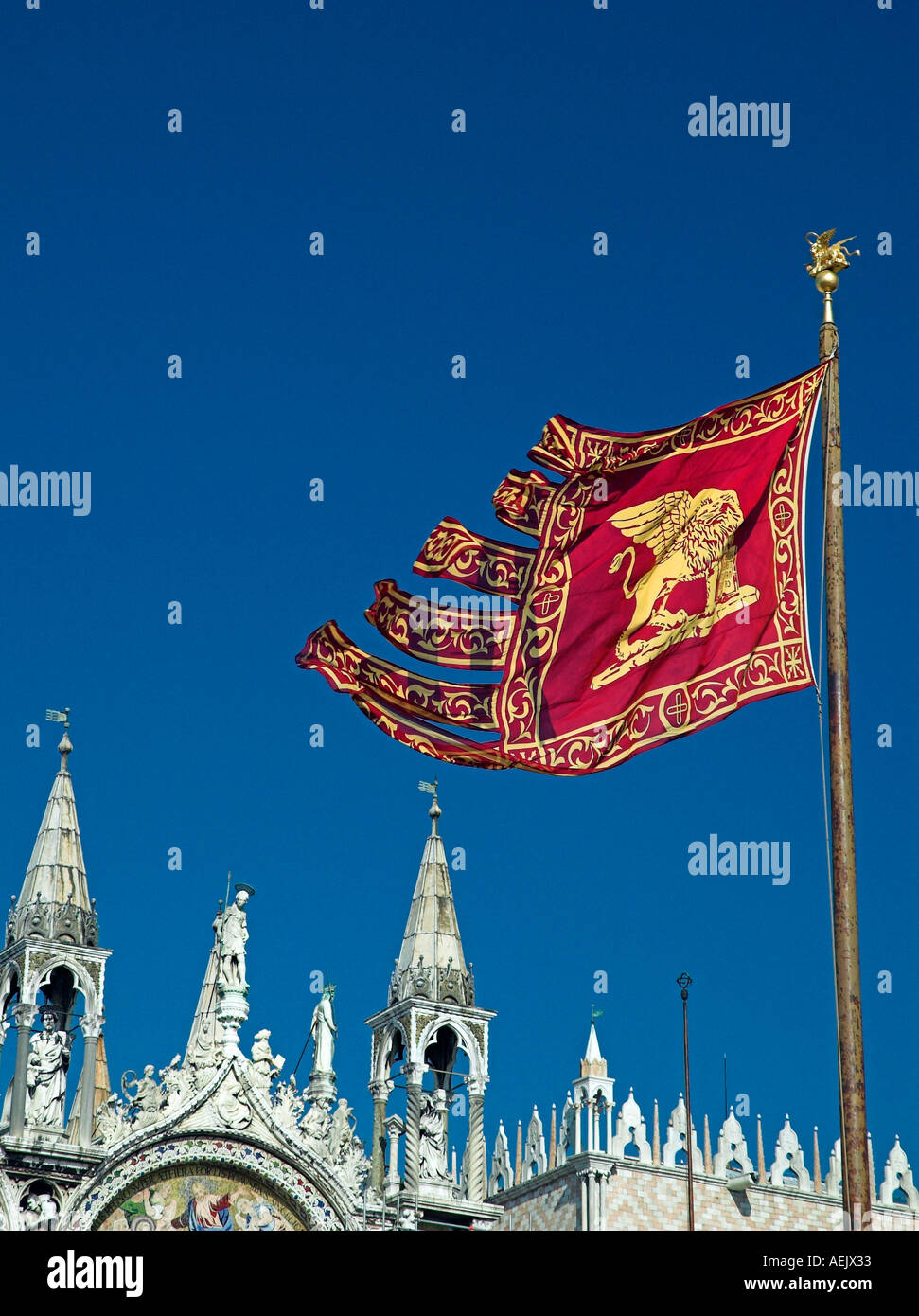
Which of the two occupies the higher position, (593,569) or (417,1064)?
(593,569)

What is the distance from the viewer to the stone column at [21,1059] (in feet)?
112

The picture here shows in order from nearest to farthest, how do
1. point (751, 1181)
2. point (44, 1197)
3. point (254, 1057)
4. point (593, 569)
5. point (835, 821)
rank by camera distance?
point (835, 821)
point (593, 569)
point (44, 1197)
point (254, 1057)
point (751, 1181)

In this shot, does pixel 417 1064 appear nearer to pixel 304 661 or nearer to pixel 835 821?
pixel 304 661

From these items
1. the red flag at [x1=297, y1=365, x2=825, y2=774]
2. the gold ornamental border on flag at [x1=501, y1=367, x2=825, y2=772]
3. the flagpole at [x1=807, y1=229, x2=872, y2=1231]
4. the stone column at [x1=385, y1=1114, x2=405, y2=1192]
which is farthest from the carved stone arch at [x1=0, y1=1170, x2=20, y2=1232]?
the flagpole at [x1=807, y1=229, x2=872, y2=1231]

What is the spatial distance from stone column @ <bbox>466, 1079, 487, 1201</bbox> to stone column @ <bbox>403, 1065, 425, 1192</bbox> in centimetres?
98

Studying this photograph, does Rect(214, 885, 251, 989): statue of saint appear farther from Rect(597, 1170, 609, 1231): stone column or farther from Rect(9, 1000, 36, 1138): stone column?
Rect(597, 1170, 609, 1231): stone column

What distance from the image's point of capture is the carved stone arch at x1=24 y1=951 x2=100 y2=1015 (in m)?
35.6

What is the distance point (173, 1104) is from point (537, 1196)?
15.9 meters

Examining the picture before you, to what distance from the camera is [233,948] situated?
3656 cm

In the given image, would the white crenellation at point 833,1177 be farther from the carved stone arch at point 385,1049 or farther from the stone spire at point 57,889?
the stone spire at point 57,889

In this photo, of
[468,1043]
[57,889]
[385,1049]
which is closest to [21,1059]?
[57,889]

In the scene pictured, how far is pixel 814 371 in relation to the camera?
19828 millimetres
